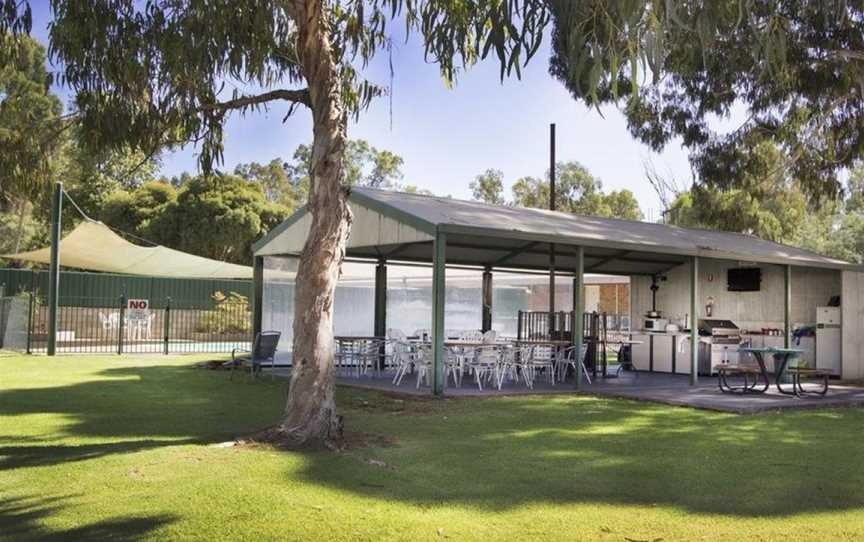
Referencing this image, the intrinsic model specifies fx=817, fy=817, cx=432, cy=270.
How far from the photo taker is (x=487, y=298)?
16.9m

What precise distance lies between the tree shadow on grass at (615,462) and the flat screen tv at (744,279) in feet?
22.3

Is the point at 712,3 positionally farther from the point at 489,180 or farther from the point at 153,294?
the point at 489,180

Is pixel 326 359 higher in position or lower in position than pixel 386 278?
lower

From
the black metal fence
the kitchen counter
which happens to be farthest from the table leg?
the black metal fence

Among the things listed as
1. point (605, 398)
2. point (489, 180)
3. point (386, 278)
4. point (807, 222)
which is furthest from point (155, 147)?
point (807, 222)

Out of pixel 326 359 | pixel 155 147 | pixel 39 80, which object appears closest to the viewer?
pixel 326 359

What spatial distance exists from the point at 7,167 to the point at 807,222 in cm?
4468

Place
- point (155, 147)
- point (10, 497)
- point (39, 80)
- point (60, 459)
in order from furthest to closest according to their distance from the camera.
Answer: point (39, 80), point (155, 147), point (60, 459), point (10, 497)

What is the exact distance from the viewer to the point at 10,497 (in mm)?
5090

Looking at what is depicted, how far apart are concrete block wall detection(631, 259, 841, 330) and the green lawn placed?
251 inches

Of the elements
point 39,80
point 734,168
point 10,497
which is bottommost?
point 10,497

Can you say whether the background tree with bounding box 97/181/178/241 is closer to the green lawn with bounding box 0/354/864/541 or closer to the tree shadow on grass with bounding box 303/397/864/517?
the green lawn with bounding box 0/354/864/541

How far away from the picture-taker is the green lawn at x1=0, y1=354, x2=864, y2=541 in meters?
4.69

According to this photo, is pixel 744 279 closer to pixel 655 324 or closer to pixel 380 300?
pixel 655 324
